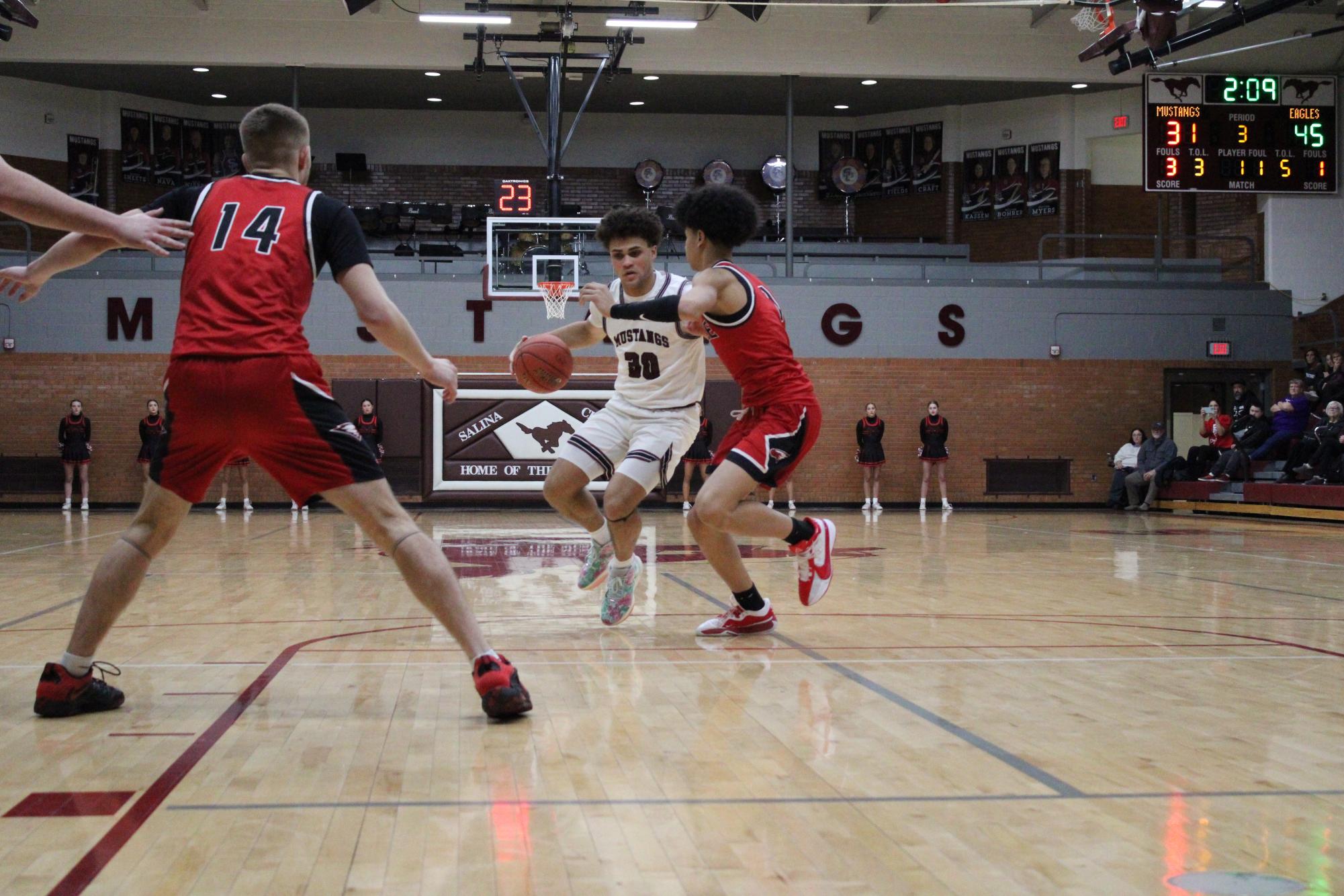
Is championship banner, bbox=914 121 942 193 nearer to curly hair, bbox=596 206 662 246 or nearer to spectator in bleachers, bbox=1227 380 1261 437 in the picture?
spectator in bleachers, bbox=1227 380 1261 437

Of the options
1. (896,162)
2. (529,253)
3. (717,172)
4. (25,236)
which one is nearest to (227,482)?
(25,236)

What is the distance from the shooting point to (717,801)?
281 cm

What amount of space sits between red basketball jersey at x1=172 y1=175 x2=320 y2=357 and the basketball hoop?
12236 millimetres

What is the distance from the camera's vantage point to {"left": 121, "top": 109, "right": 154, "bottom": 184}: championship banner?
2314cm

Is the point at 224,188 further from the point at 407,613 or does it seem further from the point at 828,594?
the point at 828,594

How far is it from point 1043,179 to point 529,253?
11768 mm

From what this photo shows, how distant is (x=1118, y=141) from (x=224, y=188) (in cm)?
2296

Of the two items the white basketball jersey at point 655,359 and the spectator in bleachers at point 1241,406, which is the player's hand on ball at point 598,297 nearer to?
the white basketball jersey at point 655,359

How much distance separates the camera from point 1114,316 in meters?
20.2

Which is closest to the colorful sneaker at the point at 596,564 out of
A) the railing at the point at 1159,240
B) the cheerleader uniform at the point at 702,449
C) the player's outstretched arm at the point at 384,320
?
the player's outstretched arm at the point at 384,320

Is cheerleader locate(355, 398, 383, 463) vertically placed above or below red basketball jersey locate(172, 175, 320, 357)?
below

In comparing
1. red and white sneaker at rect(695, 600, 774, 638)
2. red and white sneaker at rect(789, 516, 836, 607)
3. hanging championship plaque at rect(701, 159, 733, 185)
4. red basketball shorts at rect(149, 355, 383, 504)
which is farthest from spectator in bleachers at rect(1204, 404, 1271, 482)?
red basketball shorts at rect(149, 355, 383, 504)

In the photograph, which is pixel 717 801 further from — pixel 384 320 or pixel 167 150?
pixel 167 150

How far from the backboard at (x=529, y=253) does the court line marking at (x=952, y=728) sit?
11646 millimetres
